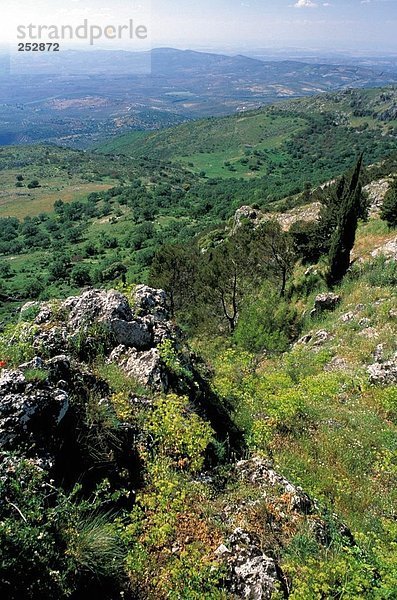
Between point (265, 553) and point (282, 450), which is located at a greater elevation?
point (265, 553)

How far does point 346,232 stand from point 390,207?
20.6 feet

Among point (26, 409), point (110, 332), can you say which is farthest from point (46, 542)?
point (110, 332)

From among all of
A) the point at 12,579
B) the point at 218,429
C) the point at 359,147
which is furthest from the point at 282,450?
the point at 359,147

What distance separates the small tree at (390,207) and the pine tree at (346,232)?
13.3 feet

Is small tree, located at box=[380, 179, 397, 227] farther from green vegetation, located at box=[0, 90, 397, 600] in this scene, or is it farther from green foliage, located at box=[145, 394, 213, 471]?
green foliage, located at box=[145, 394, 213, 471]

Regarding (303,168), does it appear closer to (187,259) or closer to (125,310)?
(187,259)

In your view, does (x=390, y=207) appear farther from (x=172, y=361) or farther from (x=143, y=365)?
(x=143, y=365)

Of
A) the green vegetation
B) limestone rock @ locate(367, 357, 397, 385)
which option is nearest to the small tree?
the green vegetation

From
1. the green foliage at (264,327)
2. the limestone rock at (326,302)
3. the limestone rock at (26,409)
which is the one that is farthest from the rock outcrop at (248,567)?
the limestone rock at (326,302)

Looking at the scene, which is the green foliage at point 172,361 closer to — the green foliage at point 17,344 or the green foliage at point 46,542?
the green foliage at point 17,344

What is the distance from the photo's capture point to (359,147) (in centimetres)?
19362

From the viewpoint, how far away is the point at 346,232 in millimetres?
28141

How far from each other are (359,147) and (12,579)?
725 ft

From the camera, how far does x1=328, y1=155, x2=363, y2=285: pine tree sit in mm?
27922
